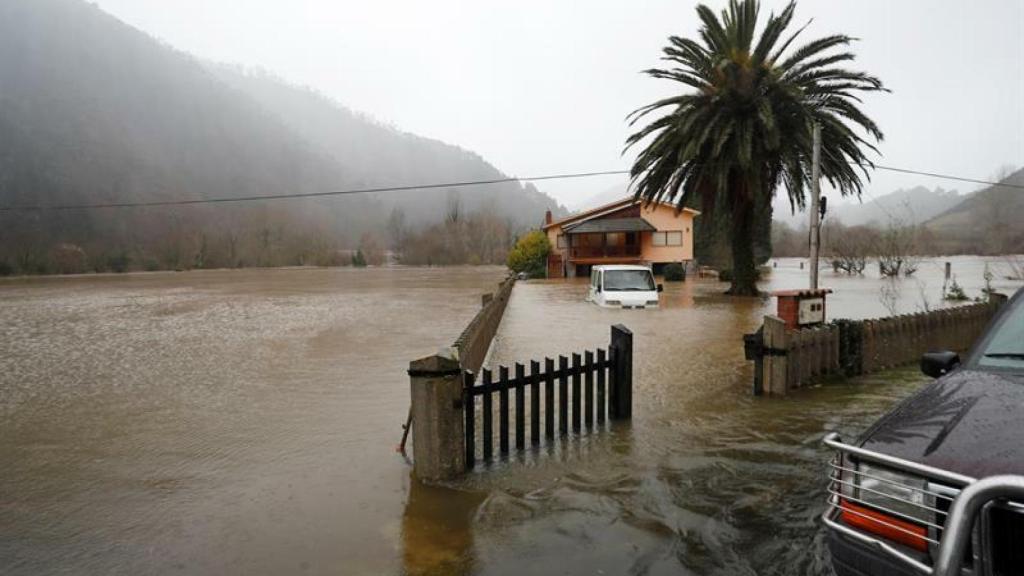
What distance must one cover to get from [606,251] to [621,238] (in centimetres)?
219

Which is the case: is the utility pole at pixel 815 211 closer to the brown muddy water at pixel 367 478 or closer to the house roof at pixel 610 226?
the brown muddy water at pixel 367 478

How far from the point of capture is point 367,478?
5535 mm

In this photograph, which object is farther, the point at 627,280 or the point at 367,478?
the point at 627,280

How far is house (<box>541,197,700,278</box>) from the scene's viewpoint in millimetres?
46219

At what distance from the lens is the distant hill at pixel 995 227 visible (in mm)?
66562

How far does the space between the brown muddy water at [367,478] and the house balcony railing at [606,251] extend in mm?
35085

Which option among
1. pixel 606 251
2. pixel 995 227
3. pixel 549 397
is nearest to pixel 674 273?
pixel 606 251

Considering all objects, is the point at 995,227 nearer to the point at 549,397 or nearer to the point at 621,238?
the point at 621,238

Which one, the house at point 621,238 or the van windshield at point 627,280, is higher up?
the house at point 621,238

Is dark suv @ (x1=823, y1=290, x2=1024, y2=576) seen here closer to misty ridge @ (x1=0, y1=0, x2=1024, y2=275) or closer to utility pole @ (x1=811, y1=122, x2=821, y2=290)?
utility pole @ (x1=811, y1=122, x2=821, y2=290)

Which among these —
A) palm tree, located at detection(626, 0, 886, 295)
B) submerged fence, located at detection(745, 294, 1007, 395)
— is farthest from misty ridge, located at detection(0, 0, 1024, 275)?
submerged fence, located at detection(745, 294, 1007, 395)

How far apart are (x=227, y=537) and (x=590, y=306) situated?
56.2 feet

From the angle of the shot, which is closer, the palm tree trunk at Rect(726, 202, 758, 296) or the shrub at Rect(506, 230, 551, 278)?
the palm tree trunk at Rect(726, 202, 758, 296)

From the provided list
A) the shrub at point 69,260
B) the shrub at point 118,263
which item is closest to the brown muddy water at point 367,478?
the shrub at point 69,260
